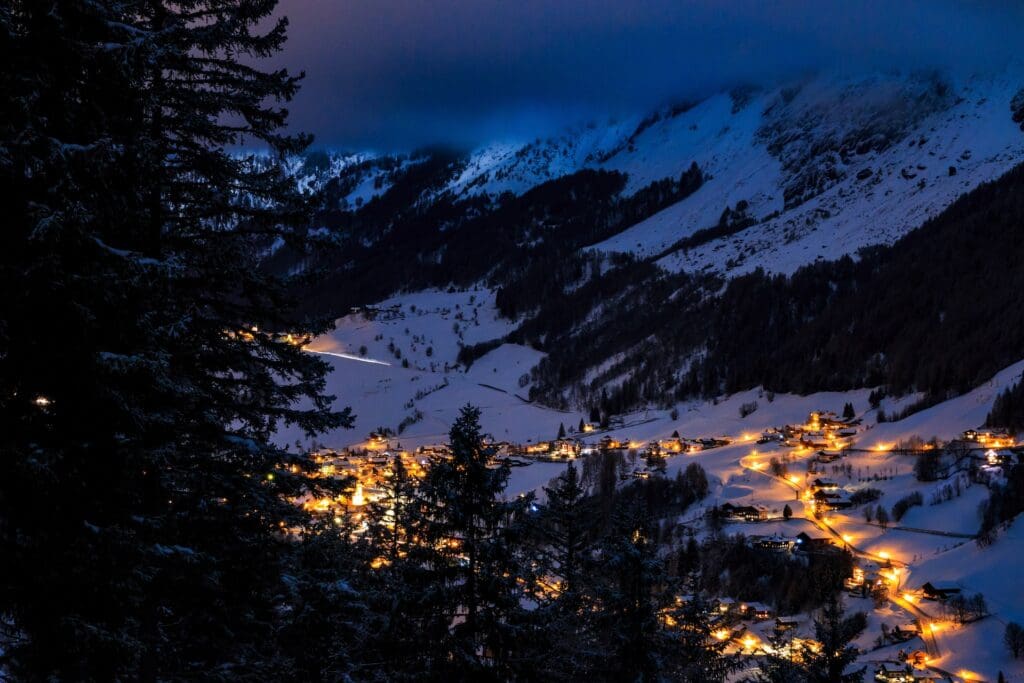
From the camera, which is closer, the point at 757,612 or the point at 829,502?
the point at 757,612

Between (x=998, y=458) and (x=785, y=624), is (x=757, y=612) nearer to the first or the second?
(x=785, y=624)

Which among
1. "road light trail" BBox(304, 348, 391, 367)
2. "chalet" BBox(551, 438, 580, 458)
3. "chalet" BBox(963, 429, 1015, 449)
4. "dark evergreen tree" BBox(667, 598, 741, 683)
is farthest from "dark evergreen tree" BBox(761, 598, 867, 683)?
"road light trail" BBox(304, 348, 391, 367)

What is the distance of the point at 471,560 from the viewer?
420 inches

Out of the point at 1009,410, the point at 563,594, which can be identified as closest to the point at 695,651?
the point at 563,594

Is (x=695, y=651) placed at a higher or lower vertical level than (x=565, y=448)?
lower

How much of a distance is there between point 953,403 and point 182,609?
85487 millimetres

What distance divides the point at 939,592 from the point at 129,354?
46.2 m

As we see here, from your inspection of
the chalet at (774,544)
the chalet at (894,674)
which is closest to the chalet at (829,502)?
the chalet at (774,544)

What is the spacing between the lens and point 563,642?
11398mm

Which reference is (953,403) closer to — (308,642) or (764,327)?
(764,327)

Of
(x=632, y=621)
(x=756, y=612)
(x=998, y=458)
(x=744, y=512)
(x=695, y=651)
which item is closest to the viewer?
(x=632, y=621)

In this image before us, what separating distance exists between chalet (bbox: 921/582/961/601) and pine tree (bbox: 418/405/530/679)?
128 ft

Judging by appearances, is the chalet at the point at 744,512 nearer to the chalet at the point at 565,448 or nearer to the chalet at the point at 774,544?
the chalet at the point at 774,544

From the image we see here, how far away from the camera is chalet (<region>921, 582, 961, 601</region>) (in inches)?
1500
